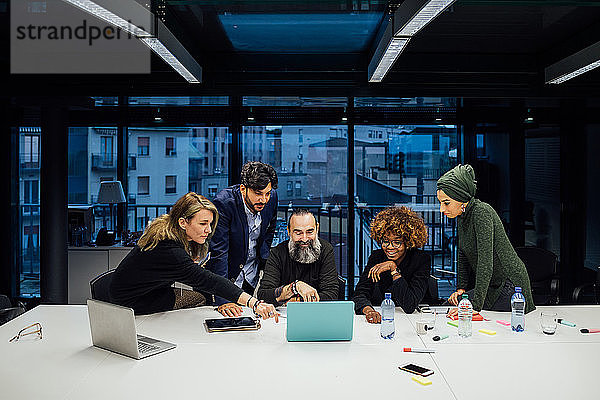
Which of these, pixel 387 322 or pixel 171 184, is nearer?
pixel 387 322

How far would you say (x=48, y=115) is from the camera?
5.55 metres

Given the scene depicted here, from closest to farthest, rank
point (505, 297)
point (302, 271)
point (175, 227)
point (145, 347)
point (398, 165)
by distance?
1. point (145, 347)
2. point (175, 227)
3. point (505, 297)
4. point (302, 271)
5. point (398, 165)

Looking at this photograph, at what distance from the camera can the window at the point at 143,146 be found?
6.55m

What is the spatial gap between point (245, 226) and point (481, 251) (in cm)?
160

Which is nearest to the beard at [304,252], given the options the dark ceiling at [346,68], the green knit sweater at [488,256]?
the green knit sweater at [488,256]

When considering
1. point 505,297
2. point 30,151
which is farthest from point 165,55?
point 30,151

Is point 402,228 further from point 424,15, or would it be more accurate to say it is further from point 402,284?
point 424,15

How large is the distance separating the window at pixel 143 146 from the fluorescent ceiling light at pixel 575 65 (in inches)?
170

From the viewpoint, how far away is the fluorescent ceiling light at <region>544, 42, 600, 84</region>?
3.95 m

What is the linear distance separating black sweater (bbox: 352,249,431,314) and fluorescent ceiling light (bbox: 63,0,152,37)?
2.01m

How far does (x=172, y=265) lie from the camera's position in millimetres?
3139

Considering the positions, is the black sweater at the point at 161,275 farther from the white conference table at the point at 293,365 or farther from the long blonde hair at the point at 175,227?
the white conference table at the point at 293,365

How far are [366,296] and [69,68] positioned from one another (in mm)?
3462

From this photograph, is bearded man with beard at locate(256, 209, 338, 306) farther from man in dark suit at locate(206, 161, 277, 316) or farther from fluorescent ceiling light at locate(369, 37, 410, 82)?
fluorescent ceiling light at locate(369, 37, 410, 82)
